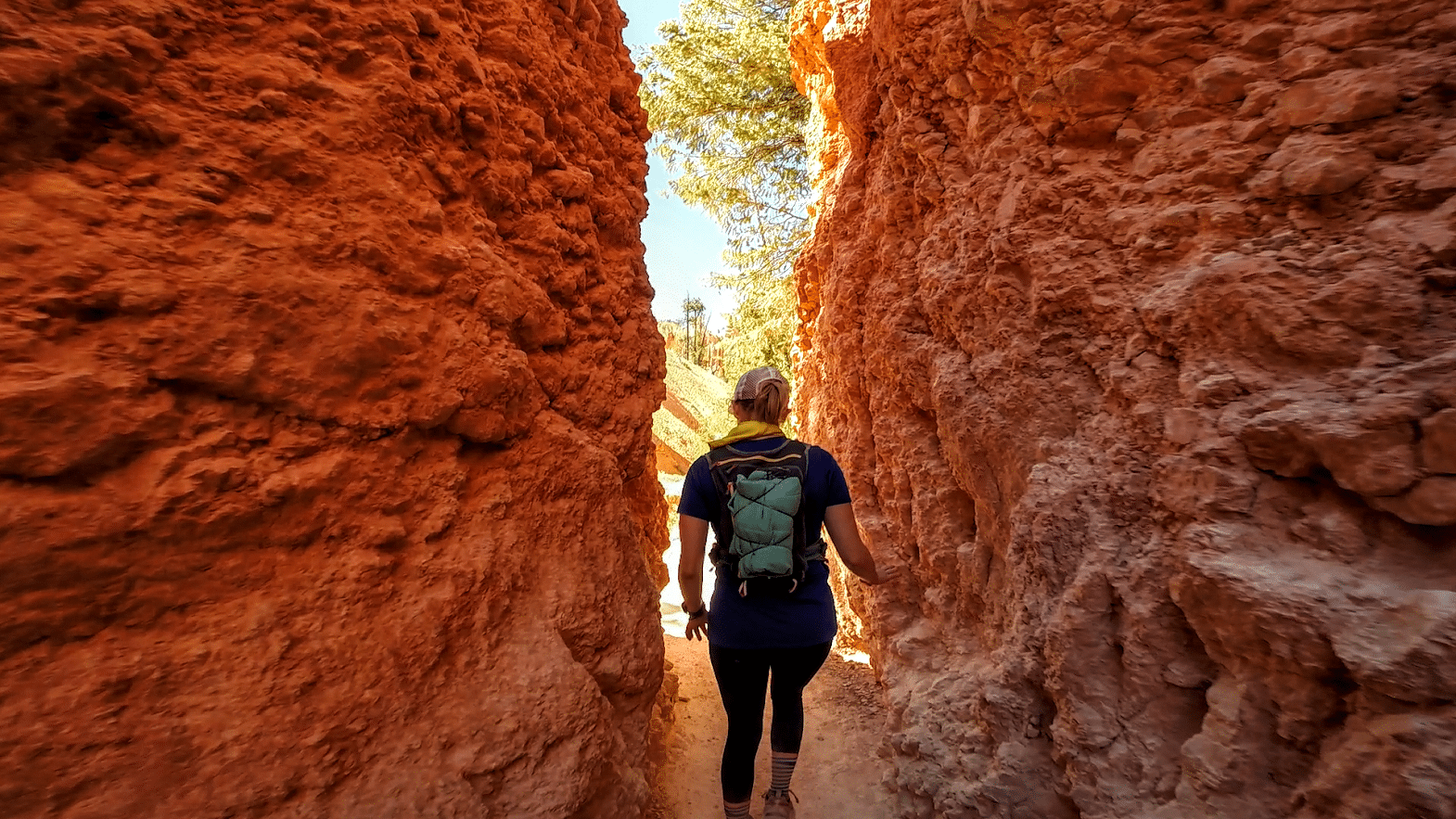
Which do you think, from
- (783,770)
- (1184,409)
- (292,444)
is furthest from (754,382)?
(783,770)

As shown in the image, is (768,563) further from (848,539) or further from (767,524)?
(848,539)

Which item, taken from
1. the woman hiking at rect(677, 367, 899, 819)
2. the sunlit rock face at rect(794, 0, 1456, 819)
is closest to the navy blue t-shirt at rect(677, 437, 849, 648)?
the woman hiking at rect(677, 367, 899, 819)

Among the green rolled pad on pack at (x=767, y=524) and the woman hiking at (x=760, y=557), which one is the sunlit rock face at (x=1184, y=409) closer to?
the woman hiking at (x=760, y=557)

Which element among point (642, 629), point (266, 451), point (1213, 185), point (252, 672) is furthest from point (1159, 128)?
point (252, 672)

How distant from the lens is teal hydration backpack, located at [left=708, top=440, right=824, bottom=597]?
235 cm

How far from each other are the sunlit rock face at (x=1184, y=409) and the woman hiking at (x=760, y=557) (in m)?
0.83

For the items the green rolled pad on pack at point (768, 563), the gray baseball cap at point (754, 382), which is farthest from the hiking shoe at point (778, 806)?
the gray baseball cap at point (754, 382)

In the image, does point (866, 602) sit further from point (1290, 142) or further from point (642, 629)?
point (1290, 142)

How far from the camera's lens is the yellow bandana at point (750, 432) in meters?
2.51

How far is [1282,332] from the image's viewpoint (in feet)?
5.54

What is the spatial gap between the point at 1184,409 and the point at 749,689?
1.86m

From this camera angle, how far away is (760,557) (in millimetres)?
2328

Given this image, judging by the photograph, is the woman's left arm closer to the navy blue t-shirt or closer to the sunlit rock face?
the navy blue t-shirt

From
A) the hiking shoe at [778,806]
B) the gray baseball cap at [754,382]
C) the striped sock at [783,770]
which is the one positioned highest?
the gray baseball cap at [754,382]
